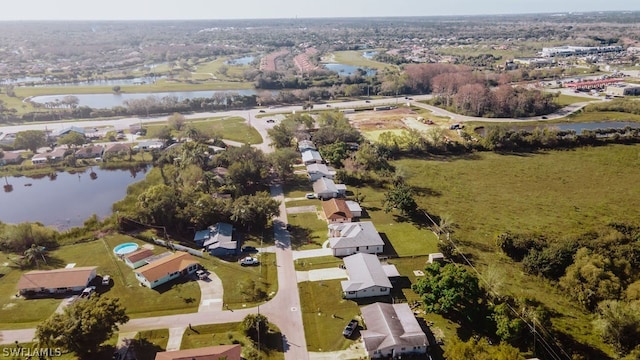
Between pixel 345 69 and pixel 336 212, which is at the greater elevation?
pixel 345 69

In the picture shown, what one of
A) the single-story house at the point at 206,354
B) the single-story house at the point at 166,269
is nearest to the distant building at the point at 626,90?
the single-story house at the point at 166,269

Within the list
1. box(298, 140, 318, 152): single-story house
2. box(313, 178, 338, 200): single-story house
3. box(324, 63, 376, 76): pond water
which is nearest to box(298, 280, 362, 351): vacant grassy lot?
box(313, 178, 338, 200): single-story house

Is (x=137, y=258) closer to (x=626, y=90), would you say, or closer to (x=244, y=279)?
(x=244, y=279)

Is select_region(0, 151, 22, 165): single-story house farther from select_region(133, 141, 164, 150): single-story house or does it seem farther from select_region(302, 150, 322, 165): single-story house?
select_region(302, 150, 322, 165): single-story house

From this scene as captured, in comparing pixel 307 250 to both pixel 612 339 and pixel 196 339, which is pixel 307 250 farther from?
pixel 612 339

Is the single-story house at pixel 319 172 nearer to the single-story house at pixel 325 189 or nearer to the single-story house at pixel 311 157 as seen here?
the single-story house at pixel 311 157

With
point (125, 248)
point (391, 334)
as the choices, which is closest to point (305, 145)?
point (125, 248)
